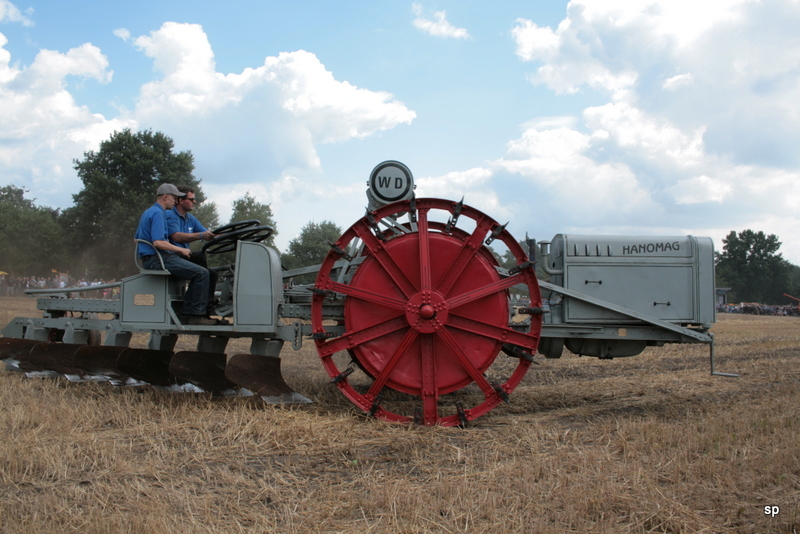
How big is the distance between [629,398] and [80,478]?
6442 mm

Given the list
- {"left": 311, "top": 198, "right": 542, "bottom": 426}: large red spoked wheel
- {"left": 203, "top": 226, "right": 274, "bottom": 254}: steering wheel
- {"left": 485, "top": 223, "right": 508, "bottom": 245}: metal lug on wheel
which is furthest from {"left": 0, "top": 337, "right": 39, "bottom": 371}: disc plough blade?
{"left": 485, "top": 223, "right": 508, "bottom": 245}: metal lug on wheel

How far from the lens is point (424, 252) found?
6.36 metres

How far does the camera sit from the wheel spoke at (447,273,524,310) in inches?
249

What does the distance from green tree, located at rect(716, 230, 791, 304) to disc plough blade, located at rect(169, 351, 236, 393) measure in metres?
95.4

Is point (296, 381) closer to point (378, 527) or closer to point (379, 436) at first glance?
point (379, 436)

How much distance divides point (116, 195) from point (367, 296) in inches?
1144

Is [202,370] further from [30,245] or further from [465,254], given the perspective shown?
[30,245]

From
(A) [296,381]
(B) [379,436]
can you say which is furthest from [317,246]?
(B) [379,436]

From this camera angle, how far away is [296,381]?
8828 millimetres

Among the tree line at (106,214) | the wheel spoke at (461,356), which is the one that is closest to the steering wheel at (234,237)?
the wheel spoke at (461,356)

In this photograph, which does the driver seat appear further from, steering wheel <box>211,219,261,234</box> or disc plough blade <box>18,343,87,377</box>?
disc plough blade <box>18,343,87,377</box>

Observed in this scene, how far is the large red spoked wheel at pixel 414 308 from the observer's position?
6.37m

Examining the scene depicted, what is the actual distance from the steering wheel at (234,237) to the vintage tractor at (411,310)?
0.10 feet

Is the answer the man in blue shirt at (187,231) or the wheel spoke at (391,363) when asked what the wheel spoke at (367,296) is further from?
the man in blue shirt at (187,231)
